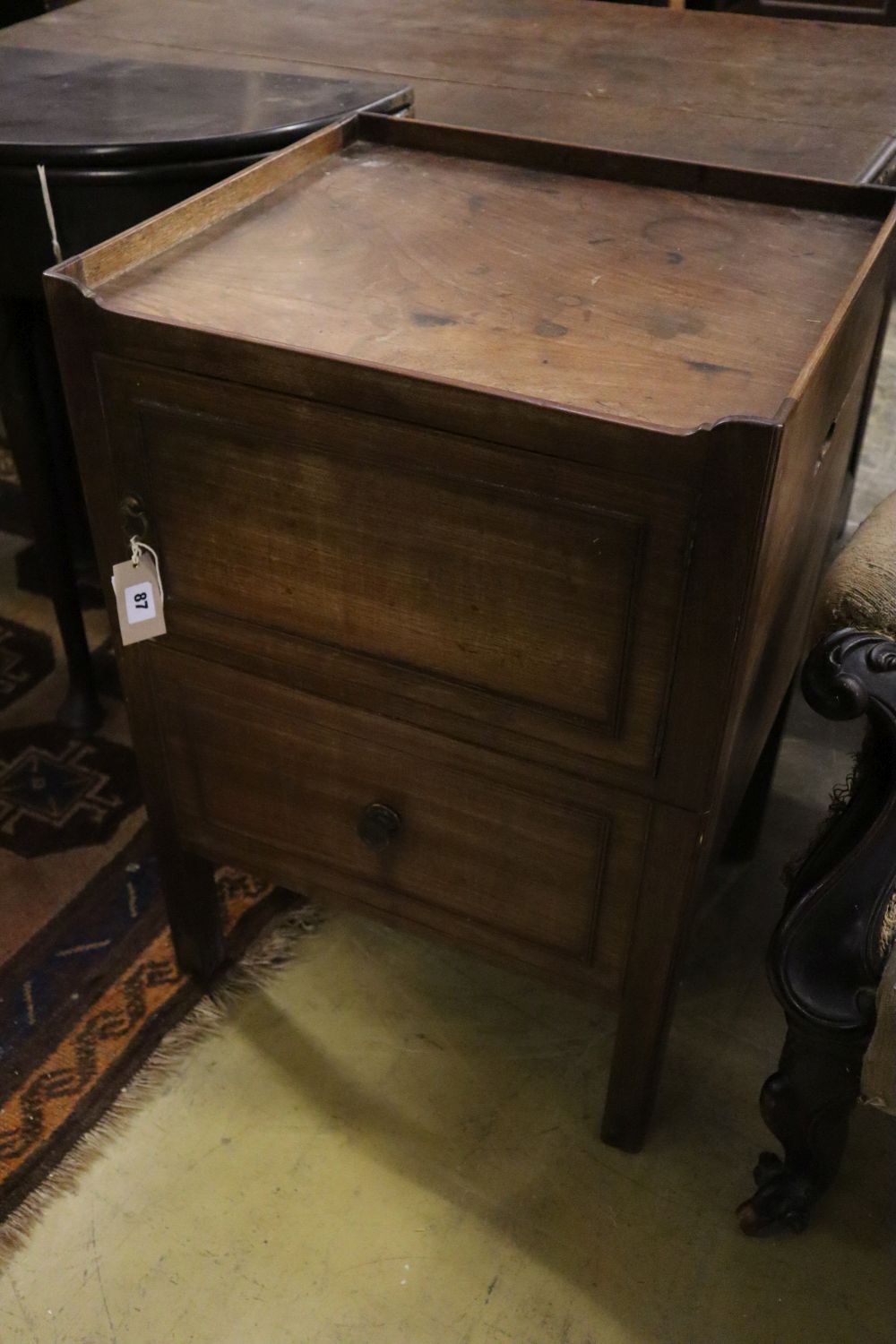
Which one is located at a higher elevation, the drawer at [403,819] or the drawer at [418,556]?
the drawer at [418,556]

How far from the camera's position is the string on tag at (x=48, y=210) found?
98 centimetres

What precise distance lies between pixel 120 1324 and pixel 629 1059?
1.44 ft

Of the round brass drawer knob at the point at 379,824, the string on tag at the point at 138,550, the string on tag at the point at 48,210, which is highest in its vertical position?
the string on tag at the point at 48,210

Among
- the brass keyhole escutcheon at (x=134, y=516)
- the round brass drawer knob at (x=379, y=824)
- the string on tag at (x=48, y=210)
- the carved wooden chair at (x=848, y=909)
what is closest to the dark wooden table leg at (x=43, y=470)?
the string on tag at (x=48, y=210)

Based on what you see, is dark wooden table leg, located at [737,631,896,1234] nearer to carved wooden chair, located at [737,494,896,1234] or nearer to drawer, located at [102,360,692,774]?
carved wooden chair, located at [737,494,896,1234]

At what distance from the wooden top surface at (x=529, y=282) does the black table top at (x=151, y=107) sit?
0.08 meters

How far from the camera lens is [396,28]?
143cm

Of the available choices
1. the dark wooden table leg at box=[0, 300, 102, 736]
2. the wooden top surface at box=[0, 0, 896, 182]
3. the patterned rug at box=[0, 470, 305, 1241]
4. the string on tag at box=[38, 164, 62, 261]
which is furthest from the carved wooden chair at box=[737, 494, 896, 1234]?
the dark wooden table leg at box=[0, 300, 102, 736]

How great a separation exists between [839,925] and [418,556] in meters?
0.38

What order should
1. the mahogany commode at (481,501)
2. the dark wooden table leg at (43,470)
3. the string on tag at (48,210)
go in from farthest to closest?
the dark wooden table leg at (43,470)
the string on tag at (48,210)
the mahogany commode at (481,501)

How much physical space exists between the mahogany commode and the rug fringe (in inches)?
7.6

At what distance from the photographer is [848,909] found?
84 centimetres

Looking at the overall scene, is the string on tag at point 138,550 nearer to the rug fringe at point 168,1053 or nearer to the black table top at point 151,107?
the black table top at point 151,107

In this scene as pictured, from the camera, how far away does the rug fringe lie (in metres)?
1.01
